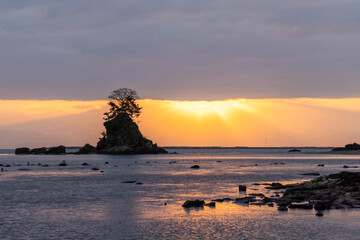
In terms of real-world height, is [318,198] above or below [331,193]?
below

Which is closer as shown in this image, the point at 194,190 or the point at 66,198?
the point at 66,198

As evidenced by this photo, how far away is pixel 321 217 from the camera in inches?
1470

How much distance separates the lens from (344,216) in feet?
123

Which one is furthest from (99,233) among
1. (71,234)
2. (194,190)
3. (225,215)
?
(194,190)

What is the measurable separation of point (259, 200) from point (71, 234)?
79.5 ft

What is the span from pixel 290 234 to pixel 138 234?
11.6m

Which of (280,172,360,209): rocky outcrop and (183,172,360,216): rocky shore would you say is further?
(280,172,360,209): rocky outcrop

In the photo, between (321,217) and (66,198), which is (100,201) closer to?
(66,198)

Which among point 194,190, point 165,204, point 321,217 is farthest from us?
point 194,190

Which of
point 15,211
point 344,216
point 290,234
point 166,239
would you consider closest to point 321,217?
point 344,216

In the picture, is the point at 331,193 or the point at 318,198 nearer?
the point at 318,198

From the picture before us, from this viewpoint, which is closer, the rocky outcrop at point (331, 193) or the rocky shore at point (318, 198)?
the rocky shore at point (318, 198)

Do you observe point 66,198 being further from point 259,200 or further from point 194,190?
point 259,200

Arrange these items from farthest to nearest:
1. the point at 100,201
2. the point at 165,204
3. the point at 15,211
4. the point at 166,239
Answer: the point at 100,201 < the point at 165,204 < the point at 15,211 < the point at 166,239
